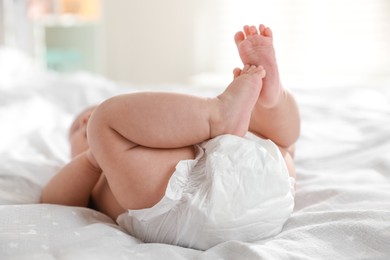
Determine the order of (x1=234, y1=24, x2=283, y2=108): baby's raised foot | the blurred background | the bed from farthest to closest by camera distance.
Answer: the blurred background
(x1=234, y1=24, x2=283, y2=108): baby's raised foot
the bed

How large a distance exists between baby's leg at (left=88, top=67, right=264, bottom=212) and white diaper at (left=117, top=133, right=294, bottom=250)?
25 millimetres

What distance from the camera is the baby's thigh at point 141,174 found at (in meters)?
0.87

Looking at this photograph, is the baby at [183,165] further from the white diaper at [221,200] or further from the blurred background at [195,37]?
the blurred background at [195,37]

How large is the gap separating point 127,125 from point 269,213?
27cm

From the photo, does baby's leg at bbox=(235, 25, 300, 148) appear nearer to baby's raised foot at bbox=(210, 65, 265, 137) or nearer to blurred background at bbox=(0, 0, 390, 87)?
baby's raised foot at bbox=(210, 65, 265, 137)

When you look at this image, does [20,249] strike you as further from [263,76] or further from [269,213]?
[263,76]

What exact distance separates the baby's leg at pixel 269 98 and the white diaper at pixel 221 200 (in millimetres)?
146

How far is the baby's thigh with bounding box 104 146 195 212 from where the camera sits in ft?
2.84

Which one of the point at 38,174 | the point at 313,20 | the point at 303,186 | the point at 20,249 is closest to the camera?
the point at 20,249

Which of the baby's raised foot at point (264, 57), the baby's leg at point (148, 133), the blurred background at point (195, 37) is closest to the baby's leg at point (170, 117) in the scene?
the baby's leg at point (148, 133)

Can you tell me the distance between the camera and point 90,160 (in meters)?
1.01

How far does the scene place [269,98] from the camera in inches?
39.6

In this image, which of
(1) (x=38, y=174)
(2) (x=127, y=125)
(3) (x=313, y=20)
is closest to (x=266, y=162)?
(2) (x=127, y=125)

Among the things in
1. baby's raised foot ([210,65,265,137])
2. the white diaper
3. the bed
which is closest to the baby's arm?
the bed
